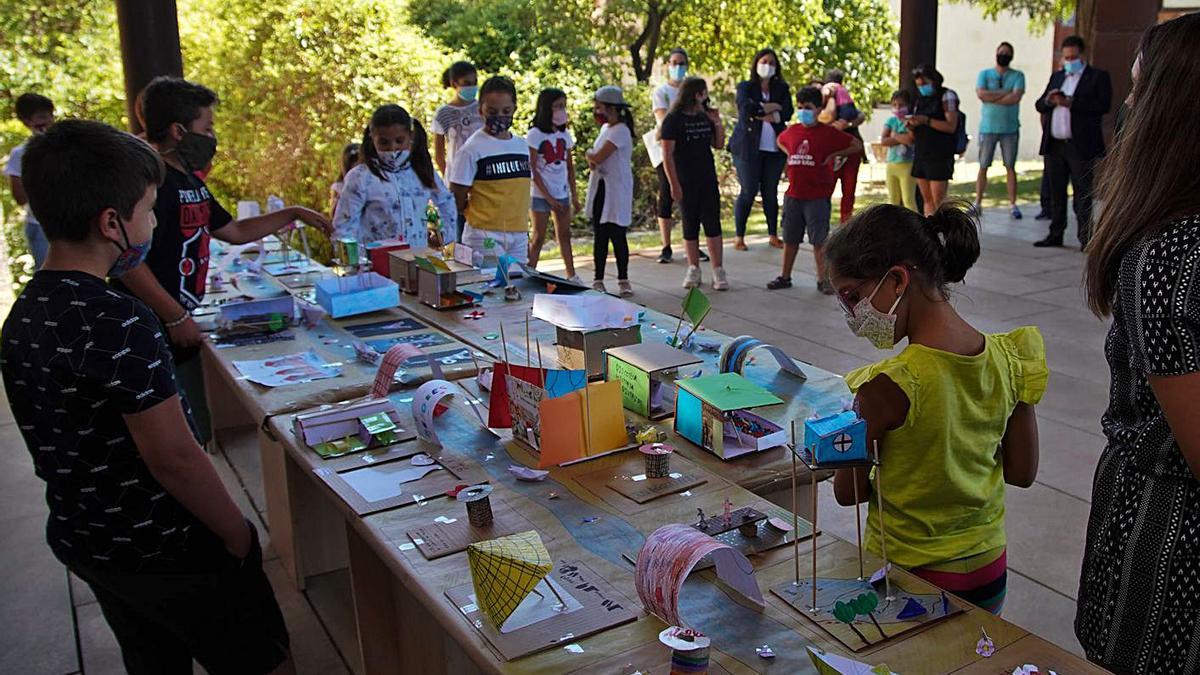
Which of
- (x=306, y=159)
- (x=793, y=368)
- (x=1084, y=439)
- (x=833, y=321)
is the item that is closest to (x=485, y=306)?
(x=793, y=368)

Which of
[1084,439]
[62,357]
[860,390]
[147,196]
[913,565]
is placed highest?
[147,196]

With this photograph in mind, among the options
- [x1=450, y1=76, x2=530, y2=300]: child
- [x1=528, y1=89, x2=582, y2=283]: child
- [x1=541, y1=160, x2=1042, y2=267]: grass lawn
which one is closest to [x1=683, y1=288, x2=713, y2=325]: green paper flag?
[x1=450, y1=76, x2=530, y2=300]: child

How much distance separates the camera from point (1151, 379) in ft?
5.33

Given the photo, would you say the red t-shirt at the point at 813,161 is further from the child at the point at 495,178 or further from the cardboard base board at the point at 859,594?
the cardboard base board at the point at 859,594

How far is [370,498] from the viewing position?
2.47m

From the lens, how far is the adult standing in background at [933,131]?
9.38 m

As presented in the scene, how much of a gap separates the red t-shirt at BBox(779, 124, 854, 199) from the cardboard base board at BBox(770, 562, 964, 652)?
19.0 feet

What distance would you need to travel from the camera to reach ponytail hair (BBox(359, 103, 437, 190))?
5094mm

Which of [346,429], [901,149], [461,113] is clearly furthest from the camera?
[901,149]

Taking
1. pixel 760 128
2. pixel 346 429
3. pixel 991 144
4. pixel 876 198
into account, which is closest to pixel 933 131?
pixel 760 128

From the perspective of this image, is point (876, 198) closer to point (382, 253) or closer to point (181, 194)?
point (382, 253)

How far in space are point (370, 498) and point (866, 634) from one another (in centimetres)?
122

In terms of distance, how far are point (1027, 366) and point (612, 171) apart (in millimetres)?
5502

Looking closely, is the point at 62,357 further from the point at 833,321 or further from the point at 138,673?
the point at 833,321
